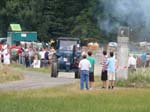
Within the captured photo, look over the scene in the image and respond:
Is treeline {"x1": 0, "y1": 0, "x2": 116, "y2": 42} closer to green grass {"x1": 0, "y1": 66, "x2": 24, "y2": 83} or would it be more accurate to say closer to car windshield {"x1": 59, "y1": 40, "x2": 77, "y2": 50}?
car windshield {"x1": 59, "y1": 40, "x2": 77, "y2": 50}

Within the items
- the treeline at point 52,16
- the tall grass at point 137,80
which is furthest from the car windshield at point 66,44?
the treeline at point 52,16

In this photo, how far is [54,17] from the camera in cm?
8806

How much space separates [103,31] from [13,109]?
5678 cm

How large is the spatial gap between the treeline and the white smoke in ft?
10.9

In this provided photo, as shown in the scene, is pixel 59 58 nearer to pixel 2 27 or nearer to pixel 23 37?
pixel 23 37

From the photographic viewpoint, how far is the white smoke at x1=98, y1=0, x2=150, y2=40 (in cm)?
3862

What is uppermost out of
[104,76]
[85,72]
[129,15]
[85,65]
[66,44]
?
[129,15]

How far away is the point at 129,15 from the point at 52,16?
1510 inches

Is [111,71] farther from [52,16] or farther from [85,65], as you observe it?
[52,16]

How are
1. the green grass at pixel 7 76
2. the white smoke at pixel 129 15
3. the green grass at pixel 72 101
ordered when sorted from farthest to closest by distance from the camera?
the white smoke at pixel 129 15 < the green grass at pixel 7 76 < the green grass at pixel 72 101

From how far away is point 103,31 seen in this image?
76.6 metres

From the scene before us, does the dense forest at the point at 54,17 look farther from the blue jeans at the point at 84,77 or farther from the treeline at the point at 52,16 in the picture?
the blue jeans at the point at 84,77

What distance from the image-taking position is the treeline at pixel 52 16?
82.8 meters

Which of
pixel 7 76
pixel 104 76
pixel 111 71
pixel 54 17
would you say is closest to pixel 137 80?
pixel 111 71
